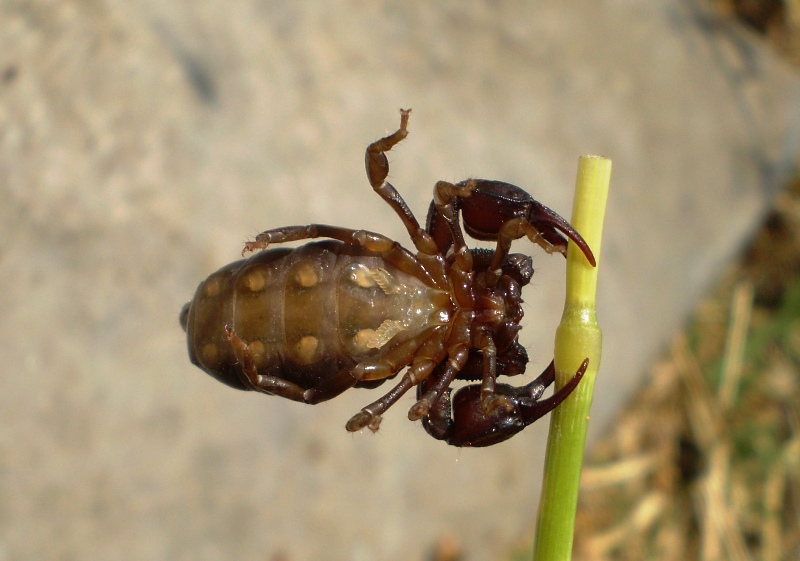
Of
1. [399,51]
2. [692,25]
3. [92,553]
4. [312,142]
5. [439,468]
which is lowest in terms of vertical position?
[92,553]

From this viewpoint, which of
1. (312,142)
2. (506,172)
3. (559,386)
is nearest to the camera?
(559,386)

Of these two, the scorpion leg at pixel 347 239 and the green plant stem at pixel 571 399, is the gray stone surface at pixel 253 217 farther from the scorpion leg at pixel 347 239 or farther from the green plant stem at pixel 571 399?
the green plant stem at pixel 571 399

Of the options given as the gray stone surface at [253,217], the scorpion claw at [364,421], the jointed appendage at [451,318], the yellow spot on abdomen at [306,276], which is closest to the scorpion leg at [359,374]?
the jointed appendage at [451,318]

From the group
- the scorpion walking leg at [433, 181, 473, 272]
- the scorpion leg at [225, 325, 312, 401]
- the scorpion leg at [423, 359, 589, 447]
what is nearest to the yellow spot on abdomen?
the scorpion leg at [225, 325, 312, 401]

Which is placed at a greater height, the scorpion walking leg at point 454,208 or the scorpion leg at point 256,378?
the scorpion walking leg at point 454,208

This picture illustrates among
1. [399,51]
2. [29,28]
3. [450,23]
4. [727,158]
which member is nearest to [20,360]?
[29,28]

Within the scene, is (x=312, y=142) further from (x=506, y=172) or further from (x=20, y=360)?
(x=20, y=360)
